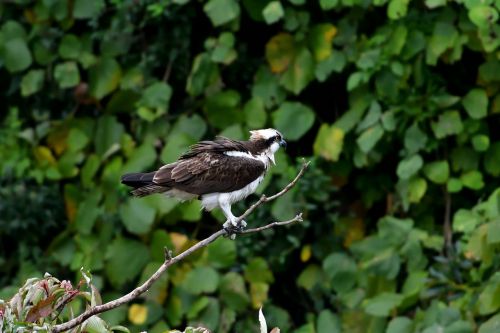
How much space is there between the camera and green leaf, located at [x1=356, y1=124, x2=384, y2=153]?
5848 mm

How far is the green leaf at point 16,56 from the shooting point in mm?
7016

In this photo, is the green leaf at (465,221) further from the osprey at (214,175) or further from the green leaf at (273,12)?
the green leaf at (273,12)

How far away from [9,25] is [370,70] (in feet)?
8.20

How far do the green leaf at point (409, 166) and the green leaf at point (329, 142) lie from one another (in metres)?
0.41

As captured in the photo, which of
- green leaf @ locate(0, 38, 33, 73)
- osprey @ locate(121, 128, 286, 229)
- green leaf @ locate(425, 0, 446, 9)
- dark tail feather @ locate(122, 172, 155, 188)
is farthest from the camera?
green leaf @ locate(0, 38, 33, 73)

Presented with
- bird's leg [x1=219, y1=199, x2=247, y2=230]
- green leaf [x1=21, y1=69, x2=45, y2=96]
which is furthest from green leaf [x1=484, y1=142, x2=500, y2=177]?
green leaf [x1=21, y1=69, x2=45, y2=96]

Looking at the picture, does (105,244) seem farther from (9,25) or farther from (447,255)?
(447,255)

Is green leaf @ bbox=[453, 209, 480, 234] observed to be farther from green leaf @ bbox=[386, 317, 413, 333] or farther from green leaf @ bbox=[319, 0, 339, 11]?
green leaf @ bbox=[319, 0, 339, 11]

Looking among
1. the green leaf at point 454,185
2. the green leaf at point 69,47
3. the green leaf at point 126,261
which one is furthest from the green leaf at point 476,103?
the green leaf at point 69,47

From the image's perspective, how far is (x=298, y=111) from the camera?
620 centimetres

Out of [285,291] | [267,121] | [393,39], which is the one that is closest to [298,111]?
[267,121]

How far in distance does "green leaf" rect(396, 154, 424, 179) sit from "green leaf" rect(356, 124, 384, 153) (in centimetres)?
18

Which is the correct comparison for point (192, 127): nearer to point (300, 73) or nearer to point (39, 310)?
point (300, 73)

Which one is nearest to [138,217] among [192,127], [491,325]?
[192,127]
